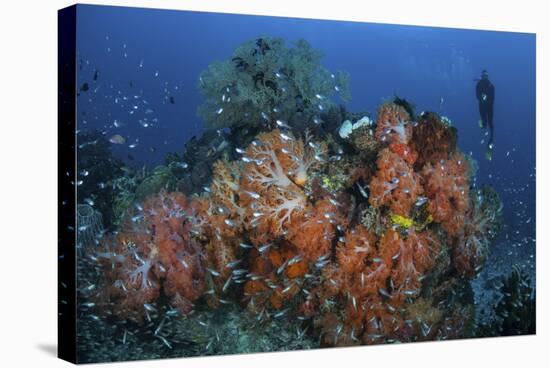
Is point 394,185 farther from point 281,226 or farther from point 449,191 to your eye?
point 281,226

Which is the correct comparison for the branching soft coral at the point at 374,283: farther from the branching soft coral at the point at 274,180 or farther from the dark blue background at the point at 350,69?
the dark blue background at the point at 350,69

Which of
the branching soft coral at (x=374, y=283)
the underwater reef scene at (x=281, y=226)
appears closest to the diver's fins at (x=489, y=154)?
the underwater reef scene at (x=281, y=226)

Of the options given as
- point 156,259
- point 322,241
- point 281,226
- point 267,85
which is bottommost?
point 156,259

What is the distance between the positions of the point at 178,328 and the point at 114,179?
4.53 feet

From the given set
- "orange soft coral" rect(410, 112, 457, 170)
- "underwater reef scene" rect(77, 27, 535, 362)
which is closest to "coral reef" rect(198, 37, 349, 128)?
"underwater reef scene" rect(77, 27, 535, 362)

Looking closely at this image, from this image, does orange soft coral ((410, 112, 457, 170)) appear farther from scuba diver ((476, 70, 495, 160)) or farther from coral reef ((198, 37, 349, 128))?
coral reef ((198, 37, 349, 128))

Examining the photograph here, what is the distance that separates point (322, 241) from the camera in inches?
435

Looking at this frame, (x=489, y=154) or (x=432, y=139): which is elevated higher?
(x=432, y=139)

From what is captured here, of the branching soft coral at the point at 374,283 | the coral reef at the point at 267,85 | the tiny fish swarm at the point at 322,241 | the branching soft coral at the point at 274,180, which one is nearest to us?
the tiny fish swarm at the point at 322,241

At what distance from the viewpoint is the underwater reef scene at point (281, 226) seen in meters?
10.3

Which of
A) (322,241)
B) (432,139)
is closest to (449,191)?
(432,139)

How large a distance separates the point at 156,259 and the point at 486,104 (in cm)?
371

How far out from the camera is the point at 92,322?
10164 mm

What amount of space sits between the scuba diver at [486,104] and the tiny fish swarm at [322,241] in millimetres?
380
